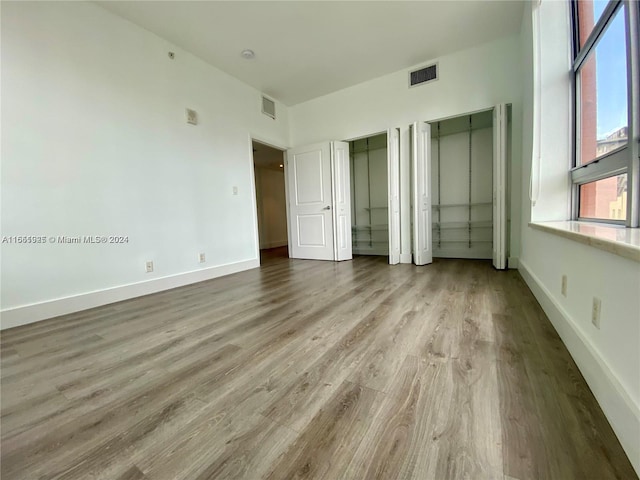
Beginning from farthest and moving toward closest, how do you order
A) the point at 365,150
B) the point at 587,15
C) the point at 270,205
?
the point at 270,205, the point at 365,150, the point at 587,15

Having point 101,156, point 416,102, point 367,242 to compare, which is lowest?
point 367,242

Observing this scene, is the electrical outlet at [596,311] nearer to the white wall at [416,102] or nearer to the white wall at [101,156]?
the white wall at [416,102]

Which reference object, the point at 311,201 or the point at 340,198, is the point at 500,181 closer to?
the point at 340,198

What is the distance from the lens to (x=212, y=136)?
10.9 feet

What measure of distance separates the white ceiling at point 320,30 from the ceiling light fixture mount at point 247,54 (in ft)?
0.22

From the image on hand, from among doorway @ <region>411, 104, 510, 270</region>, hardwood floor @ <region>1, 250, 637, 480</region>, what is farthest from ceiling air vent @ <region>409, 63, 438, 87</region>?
hardwood floor @ <region>1, 250, 637, 480</region>

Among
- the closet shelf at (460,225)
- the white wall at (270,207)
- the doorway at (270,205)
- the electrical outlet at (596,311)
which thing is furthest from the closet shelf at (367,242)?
the electrical outlet at (596,311)

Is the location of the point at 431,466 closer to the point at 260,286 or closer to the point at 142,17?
the point at 260,286

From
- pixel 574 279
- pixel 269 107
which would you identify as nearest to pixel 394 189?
pixel 269 107

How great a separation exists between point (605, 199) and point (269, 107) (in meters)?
4.14

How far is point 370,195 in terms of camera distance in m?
4.96

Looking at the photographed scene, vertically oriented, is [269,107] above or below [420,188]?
above

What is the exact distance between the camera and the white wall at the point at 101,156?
1.95 metres

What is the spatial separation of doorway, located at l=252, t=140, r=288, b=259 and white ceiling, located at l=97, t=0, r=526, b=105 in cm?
324
